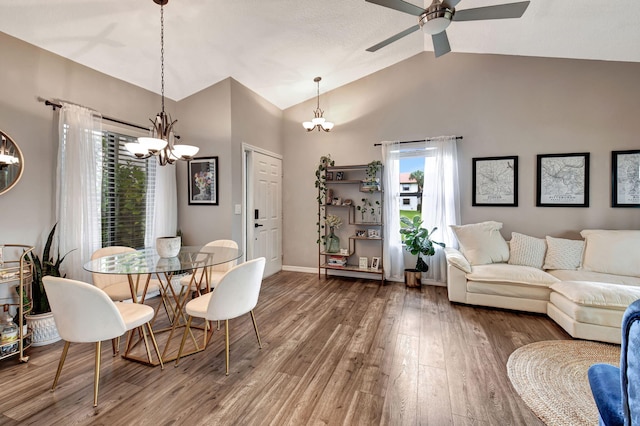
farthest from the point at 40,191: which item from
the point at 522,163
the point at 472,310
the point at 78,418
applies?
the point at 522,163

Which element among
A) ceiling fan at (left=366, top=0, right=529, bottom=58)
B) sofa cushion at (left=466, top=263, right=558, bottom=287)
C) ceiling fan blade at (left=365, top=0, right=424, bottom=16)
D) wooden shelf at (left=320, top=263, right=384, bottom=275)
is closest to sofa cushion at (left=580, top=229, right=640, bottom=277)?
sofa cushion at (left=466, top=263, right=558, bottom=287)

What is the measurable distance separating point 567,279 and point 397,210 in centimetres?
218

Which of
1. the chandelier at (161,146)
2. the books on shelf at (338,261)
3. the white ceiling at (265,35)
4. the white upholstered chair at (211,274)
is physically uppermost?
the white ceiling at (265,35)

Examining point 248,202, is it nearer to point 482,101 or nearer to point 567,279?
point 482,101

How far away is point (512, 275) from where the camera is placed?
3.25 meters

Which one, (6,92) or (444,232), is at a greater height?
(6,92)

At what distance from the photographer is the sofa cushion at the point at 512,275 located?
124 inches

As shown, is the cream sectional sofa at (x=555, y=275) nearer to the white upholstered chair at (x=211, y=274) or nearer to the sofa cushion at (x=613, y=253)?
the sofa cushion at (x=613, y=253)

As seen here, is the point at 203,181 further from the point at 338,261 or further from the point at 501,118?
the point at 501,118

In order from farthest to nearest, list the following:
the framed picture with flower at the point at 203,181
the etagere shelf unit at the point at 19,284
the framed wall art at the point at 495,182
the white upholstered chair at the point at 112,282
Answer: the framed wall art at the point at 495,182 → the framed picture with flower at the point at 203,181 → the white upholstered chair at the point at 112,282 → the etagere shelf unit at the point at 19,284

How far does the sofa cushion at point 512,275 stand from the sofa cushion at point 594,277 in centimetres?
23

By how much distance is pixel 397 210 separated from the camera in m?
4.50

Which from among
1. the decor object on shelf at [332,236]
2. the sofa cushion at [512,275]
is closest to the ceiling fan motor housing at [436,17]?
the sofa cushion at [512,275]

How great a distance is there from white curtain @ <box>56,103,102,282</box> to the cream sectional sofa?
4118 mm
